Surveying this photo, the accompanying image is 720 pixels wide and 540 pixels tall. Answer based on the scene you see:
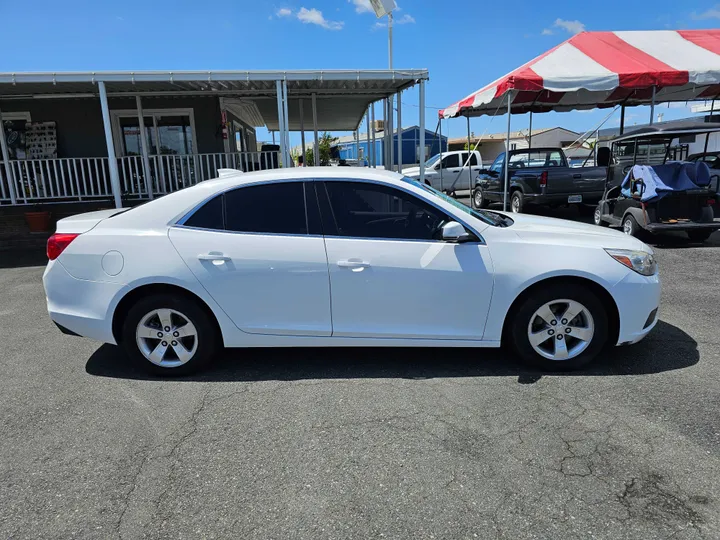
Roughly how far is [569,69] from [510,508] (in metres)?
11.0

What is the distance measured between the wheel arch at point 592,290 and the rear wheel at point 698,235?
6.84m

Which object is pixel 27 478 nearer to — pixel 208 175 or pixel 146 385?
pixel 146 385

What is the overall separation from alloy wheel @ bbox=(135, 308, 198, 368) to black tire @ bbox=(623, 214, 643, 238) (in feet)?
26.1

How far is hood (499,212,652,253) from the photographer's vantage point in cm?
387

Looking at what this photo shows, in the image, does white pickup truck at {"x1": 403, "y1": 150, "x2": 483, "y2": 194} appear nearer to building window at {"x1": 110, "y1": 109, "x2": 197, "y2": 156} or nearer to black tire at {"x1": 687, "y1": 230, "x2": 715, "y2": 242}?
building window at {"x1": 110, "y1": 109, "x2": 197, "y2": 156}

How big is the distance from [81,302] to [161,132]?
32.0 feet

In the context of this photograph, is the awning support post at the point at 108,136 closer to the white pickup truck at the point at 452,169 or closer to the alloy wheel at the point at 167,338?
the alloy wheel at the point at 167,338

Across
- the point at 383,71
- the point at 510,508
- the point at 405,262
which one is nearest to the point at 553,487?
the point at 510,508

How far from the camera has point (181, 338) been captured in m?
3.93

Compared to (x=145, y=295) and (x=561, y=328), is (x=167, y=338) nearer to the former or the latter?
(x=145, y=295)

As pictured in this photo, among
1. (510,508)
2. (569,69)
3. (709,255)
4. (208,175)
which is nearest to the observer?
(510,508)

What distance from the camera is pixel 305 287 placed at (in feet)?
12.4

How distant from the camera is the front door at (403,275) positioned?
12.2 feet

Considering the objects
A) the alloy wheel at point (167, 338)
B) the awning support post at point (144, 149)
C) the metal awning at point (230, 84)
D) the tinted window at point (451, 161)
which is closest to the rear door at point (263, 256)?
the alloy wheel at point (167, 338)
